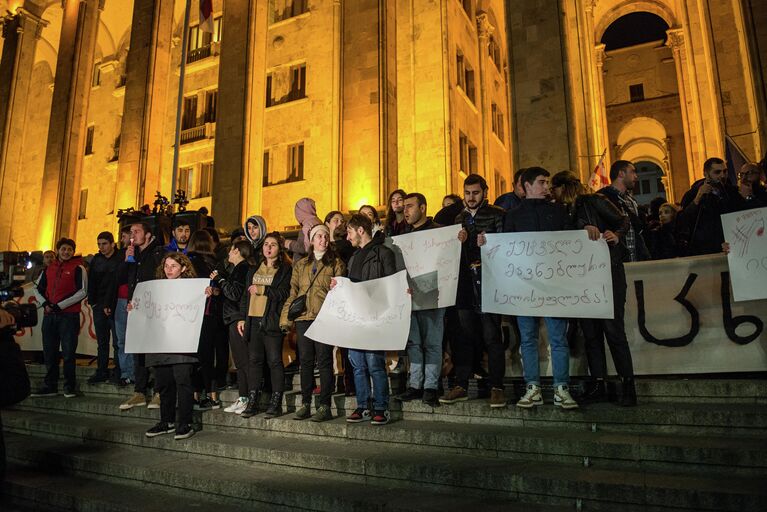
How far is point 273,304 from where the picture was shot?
6.11 meters

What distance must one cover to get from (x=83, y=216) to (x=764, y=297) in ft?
97.9

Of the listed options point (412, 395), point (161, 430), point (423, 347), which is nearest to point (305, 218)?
point (423, 347)

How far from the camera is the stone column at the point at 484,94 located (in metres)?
23.8

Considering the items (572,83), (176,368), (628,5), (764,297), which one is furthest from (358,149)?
(628,5)

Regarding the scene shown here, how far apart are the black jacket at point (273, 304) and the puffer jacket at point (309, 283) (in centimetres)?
10

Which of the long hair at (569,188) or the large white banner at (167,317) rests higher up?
the long hair at (569,188)

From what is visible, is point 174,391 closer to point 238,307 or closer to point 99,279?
point 238,307

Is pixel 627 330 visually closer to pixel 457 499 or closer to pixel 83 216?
pixel 457 499

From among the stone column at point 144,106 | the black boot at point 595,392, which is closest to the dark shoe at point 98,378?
the black boot at point 595,392

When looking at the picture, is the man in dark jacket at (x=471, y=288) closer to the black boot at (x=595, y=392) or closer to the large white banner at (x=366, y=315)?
the large white banner at (x=366, y=315)

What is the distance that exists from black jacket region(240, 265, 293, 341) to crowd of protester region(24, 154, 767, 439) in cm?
1

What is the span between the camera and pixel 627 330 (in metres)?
5.99

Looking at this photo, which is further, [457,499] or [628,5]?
[628,5]

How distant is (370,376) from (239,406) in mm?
1700
